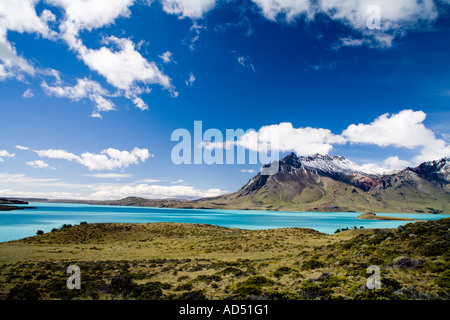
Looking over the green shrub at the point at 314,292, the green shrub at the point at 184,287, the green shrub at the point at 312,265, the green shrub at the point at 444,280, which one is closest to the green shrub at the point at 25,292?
the green shrub at the point at 184,287

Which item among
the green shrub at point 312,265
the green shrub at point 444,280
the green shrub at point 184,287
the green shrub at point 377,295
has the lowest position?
the green shrub at point 312,265

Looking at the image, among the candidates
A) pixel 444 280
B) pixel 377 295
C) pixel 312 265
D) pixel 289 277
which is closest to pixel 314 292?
pixel 377 295

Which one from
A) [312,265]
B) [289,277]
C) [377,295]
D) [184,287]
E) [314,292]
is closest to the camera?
[377,295]

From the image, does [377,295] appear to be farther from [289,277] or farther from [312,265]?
[312,265]

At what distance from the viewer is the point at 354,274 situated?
18.0 m

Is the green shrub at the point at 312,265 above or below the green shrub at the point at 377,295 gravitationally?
below

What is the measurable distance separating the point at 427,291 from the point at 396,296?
220 cm

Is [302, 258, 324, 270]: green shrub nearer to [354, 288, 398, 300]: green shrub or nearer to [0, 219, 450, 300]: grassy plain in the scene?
[0, 219, 450, 300]: grassy plain

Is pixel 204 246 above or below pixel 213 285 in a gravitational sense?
below

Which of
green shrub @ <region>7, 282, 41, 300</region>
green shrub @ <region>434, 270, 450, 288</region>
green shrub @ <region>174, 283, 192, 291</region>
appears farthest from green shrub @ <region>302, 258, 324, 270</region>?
green shrub @ <region>7, 282, 41, 300</region>

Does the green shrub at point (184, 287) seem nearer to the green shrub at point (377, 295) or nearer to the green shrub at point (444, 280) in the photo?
the green shrub at point (377, 295)

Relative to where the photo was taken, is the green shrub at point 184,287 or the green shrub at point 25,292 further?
the green shrub at point 184,287
